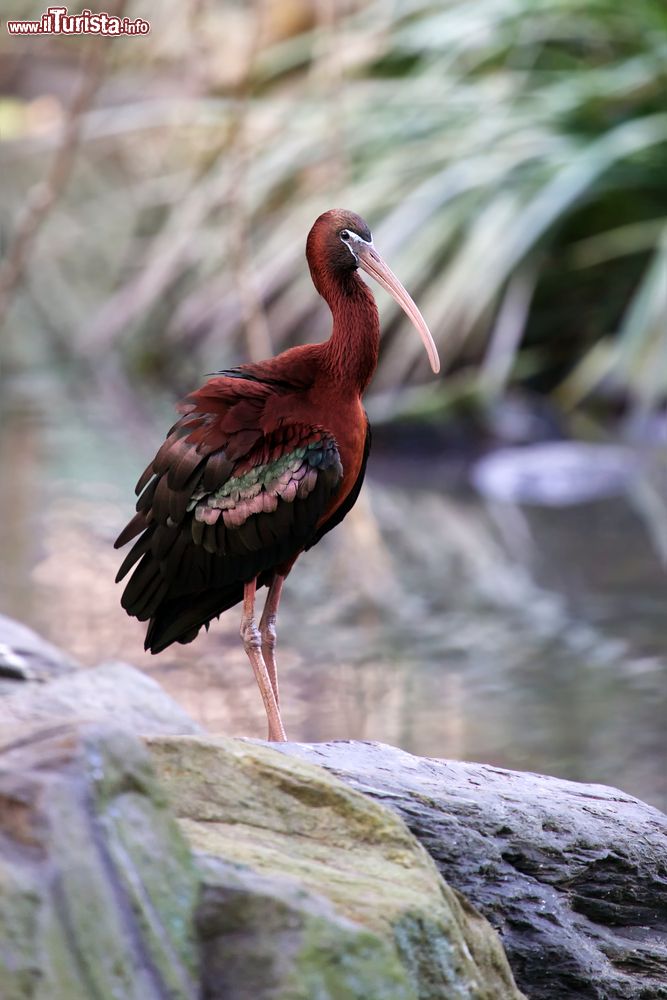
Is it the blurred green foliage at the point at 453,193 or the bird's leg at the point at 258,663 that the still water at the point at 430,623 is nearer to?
the blurred green foliage at the point at 453,193

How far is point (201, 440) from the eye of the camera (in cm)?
398

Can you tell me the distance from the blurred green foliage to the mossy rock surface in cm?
900

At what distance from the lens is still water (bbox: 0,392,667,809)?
6.48 m

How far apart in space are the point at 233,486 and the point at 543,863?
125cm

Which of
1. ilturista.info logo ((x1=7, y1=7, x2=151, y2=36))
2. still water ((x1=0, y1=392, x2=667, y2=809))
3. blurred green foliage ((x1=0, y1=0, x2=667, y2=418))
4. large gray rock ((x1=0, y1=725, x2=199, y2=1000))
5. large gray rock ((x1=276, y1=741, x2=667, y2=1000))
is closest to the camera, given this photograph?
large gray rock ((x1=0, y1=725, x2=199, y2=1000))

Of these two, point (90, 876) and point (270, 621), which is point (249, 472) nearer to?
point (270, 621)

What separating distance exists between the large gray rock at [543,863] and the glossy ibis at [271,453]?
0.63 metres

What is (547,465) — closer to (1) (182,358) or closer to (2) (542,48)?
(1) (182,358)

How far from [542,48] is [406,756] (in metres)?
12.0

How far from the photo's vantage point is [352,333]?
4020mm

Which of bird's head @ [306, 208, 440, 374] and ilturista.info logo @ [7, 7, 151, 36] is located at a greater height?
ilturista.info logo @ [7, 7, 151, 36]

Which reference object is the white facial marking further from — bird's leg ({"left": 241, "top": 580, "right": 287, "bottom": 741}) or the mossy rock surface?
the mossy rock surface

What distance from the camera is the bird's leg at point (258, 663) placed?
412 cm

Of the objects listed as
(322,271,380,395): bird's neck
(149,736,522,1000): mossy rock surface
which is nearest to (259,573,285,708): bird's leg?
(322,271,380,395): bird's neck
